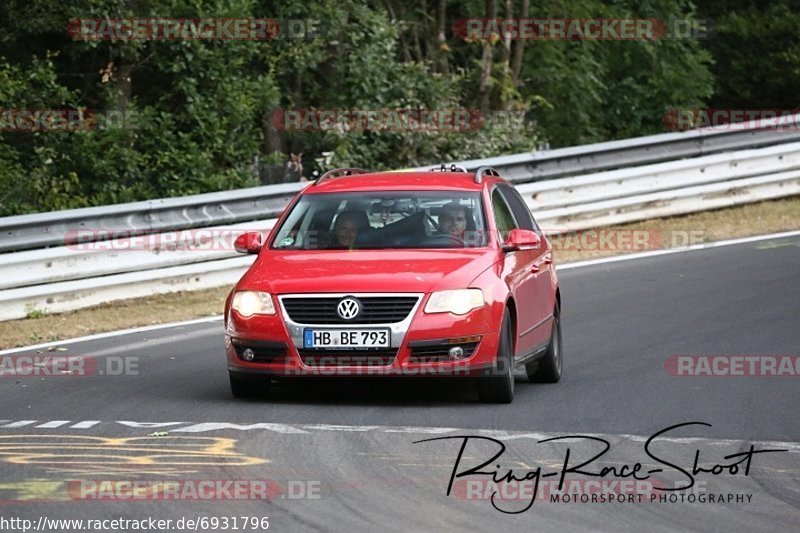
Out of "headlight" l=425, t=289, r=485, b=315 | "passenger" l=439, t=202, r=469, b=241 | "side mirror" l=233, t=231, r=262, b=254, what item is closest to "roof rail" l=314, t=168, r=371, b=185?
"side mirror" l=233, t=231, r=262, b=254

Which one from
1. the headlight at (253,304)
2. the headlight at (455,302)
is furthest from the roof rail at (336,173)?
the headlight at (455,302)

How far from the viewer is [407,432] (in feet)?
30.6

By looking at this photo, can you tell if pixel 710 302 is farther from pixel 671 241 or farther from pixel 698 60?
pixel 698 60

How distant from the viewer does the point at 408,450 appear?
344 inches

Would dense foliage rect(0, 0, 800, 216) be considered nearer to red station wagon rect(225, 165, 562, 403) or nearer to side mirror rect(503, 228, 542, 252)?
red station wagon rect(225, 165, 562, 403)

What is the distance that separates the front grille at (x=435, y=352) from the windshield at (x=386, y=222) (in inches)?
40.8

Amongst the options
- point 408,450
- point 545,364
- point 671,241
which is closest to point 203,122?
point 671,241

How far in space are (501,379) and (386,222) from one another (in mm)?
1566

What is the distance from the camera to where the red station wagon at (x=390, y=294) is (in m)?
10.3

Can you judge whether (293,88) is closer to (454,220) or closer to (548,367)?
(548,367)

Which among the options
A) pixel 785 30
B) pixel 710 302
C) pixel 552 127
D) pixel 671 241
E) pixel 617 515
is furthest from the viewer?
pixel 785 30

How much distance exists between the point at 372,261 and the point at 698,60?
20.5 metres

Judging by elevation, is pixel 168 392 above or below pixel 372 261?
below

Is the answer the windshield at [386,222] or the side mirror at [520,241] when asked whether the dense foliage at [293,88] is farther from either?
the side mirror at [520,241]
